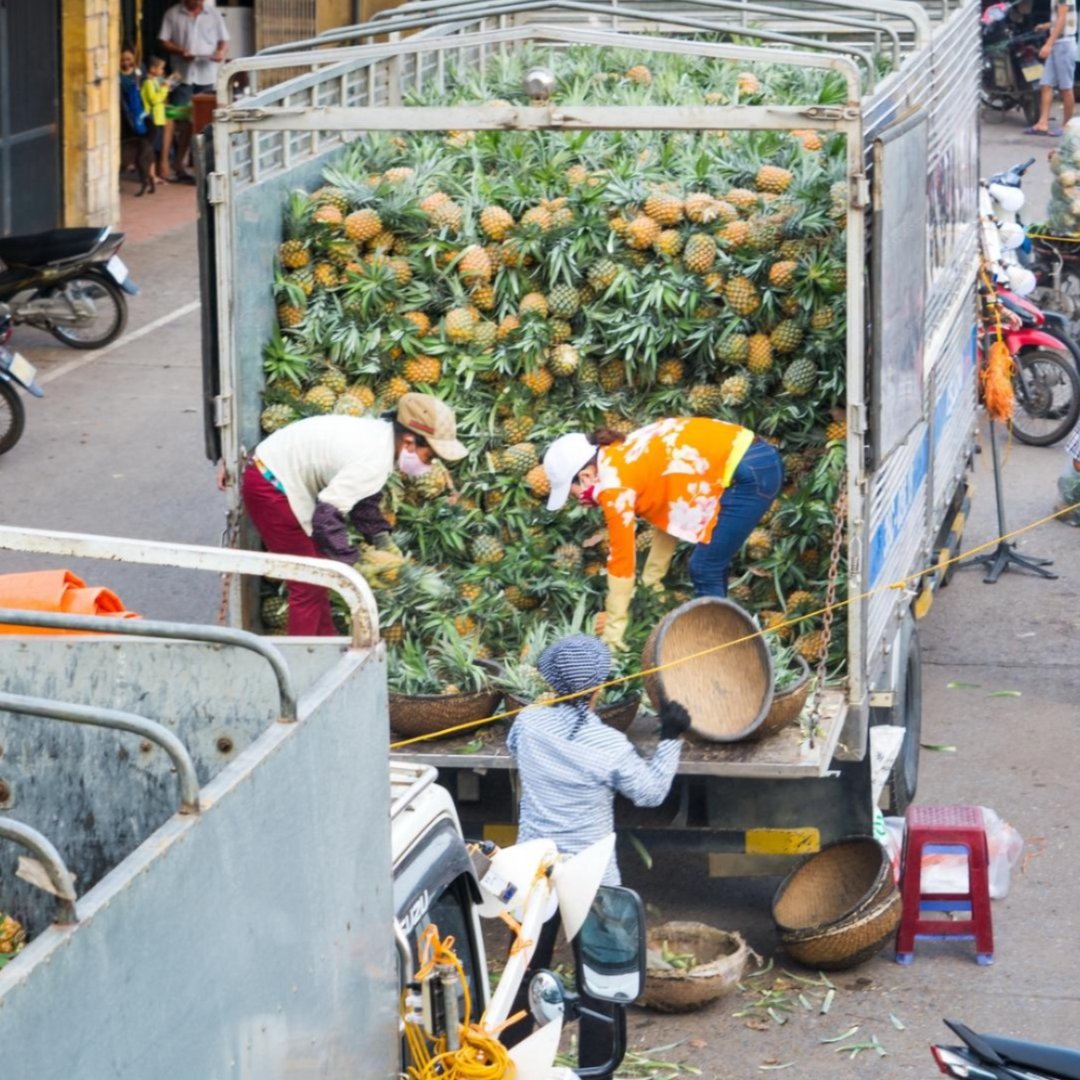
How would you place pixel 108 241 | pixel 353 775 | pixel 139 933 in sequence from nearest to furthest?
pixel 139 933 < pixel 353 775 < pixel 108 241

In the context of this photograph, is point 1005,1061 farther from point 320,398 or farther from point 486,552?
point 320,398

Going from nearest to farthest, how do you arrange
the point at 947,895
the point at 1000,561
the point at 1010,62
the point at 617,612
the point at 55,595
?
the point at 55,595, the point at 947,895, the point at 617,612, the point at 1000,561, the point at 1010,62

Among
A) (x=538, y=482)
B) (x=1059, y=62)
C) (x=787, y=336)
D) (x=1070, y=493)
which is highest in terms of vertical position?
(x=1059, y=62)

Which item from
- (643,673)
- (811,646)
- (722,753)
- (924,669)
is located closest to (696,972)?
(722,753)

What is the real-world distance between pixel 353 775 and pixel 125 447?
402 inches

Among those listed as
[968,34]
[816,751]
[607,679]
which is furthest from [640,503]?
[968,34]

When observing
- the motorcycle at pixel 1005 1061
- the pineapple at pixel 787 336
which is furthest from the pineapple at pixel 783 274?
the motorcycle at pixel 1005 1061

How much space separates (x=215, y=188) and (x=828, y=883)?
10.8 feet

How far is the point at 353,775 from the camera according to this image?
2.99m

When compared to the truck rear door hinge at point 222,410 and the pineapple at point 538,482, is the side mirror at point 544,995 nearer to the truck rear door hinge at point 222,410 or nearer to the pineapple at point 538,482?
the truck rear door hinge at point 222,410

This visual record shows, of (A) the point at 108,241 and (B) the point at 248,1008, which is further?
(A) the point at 108,241

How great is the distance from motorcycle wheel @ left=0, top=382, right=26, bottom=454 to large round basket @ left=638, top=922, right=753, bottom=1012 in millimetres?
6788

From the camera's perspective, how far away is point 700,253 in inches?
324

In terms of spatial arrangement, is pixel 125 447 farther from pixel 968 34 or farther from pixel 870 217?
pixel 870 217
